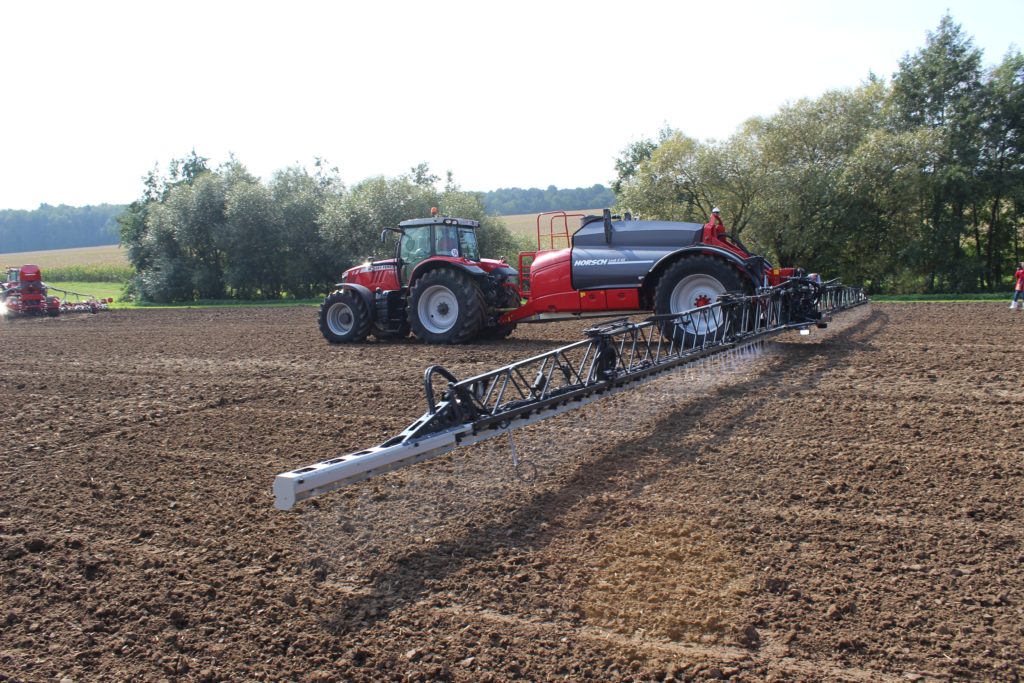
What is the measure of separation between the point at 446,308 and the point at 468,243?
3.83ft

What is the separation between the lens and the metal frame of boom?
4.27 metres

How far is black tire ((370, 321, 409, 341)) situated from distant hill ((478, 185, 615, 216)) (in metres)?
72.1

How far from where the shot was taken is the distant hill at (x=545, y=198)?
88.7 metres

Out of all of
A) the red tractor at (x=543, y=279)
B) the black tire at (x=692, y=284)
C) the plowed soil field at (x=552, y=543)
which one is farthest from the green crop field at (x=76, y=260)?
the plowed soil field at (x=552, y=543)

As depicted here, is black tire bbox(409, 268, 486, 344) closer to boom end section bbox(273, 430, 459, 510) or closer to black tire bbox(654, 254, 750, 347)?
black tire bbox(654, 254, 750, 347)

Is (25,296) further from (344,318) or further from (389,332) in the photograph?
(389,332)

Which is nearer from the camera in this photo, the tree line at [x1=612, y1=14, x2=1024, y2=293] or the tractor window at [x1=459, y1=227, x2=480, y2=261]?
the tractor window at [x1=459, y1=227, x2=480, y2=261]

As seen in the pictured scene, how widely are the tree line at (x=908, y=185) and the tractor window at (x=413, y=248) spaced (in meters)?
Result: 15.2

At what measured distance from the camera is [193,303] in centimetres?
3200

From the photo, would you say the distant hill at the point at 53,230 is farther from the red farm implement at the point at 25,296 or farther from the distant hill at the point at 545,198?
the red farm implement at the point at 25,296

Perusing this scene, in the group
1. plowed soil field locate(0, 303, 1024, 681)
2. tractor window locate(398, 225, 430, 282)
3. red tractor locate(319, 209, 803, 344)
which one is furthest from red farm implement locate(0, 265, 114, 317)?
plowed soil field locate(0, 303, 1024, 681)

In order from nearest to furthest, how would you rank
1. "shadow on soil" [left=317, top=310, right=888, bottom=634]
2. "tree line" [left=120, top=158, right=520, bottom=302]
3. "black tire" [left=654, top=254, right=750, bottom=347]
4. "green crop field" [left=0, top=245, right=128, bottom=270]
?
"shadow on soil" [left=317, top=310, right=888, bottom=634]
"black tire" [left=654, top=254, right=750, bottom=347]
"tree line" [left=120, top=158, right=520, bottom=302]
"green crop field" [left=0, top=245, right=128, bottom=270]

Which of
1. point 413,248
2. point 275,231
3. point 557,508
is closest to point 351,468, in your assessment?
point 557,508

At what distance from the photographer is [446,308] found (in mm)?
13211
